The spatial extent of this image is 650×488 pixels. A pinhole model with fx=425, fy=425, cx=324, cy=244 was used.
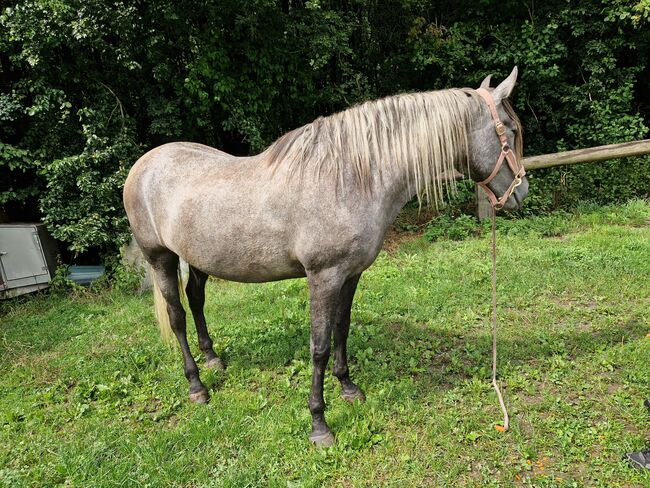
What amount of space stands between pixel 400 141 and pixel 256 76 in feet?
19.0

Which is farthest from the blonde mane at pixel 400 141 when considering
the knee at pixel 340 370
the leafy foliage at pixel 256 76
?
the leafy foliage at pixel 256 76

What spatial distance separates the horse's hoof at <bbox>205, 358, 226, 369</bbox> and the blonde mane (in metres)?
1.95

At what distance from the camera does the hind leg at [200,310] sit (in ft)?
12.0

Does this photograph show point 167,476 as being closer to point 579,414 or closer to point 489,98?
point 579,414

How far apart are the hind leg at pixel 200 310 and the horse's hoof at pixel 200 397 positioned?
0.39 meters

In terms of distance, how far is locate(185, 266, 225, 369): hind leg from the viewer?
366cm

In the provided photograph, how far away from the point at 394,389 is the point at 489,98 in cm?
209

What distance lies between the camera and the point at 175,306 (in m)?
3.44

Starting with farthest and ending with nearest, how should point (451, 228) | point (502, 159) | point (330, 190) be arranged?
point (451, 228), point (502, 159), point (330, 190)

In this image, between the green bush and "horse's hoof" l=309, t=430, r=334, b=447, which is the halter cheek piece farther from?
the green bush

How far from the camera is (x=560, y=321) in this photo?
3.88 m

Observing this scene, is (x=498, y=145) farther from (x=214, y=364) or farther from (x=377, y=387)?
(x=214, y=364)

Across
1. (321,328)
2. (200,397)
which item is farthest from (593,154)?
(200,397)

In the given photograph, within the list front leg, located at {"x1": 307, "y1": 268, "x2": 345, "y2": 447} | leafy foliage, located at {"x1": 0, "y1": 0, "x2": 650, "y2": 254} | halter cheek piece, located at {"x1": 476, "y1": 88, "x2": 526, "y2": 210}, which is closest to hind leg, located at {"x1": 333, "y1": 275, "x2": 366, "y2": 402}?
front leg, located at {"x1": 307, "y1": 268, "x2": 345, "y2": 447}
